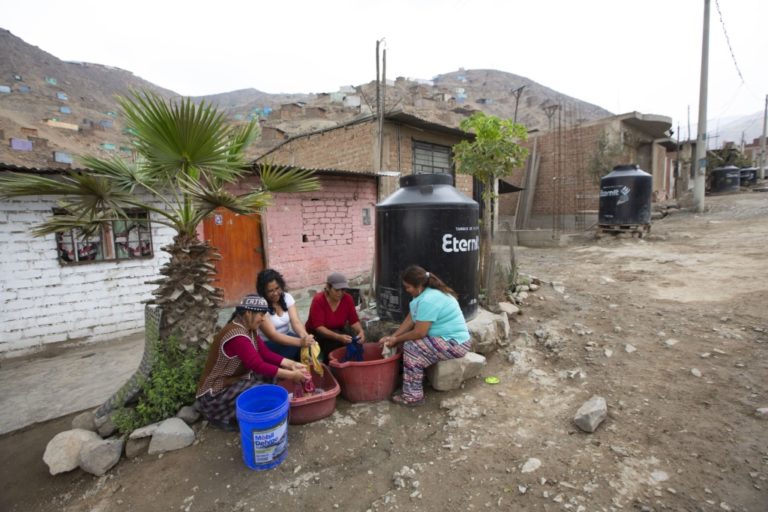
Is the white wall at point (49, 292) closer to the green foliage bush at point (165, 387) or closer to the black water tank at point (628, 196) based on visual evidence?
the green foliage bush at point (165, 387)

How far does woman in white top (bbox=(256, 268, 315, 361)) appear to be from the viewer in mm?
3389

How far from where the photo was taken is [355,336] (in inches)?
146

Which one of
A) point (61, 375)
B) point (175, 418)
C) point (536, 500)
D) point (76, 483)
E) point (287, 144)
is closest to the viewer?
point (536, 500)

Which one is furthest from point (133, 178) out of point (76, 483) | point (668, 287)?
point (668, 287)

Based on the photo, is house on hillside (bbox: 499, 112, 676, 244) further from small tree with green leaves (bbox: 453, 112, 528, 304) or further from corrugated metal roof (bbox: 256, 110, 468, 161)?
small tree with green leaves (bbox: 453, 112, 528, 304)

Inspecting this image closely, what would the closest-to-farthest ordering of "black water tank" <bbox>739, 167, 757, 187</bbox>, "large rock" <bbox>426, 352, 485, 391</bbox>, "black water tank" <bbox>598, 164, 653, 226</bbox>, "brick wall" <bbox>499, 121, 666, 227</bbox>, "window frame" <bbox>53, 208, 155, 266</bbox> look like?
"large rock" <bbox>426, 352, 485, 391</bbox> → "window frame" <bbox>53, 208, 155, 266</bbox> → "black water tank" <bbox>598, 164, 653, 226</bbox> → "brick wall" <bbox>499, 121, 666, 227</bbox> → "black water tank" <bbox>739, 167, 757, 187</bbox>

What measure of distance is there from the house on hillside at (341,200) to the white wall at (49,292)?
61.4 inches

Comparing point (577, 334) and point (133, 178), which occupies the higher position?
point (133, 178)

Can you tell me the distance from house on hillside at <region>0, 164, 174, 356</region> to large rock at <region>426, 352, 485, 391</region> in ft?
16.7

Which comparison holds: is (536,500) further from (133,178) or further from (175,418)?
(133,178)

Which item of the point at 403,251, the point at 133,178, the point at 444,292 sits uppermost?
the point at 133,178

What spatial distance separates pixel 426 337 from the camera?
3328mm

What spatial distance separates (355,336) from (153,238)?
15.1ft

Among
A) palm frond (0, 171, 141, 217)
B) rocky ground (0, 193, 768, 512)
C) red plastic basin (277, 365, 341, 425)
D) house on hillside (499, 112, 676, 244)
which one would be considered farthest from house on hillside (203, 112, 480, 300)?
house on hillside (499, 112, 676, 244)
